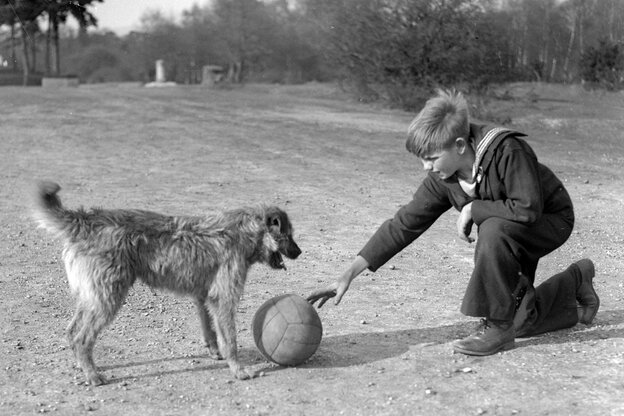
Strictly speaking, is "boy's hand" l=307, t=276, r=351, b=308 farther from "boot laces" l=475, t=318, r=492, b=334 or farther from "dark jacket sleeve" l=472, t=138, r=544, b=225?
"dark jacket sleeve" l=472, t=138, r=544, b=225

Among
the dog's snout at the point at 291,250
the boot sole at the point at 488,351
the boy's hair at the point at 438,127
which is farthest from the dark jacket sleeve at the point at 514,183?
the dog's snout at the point at 291,250

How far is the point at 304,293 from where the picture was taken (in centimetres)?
824

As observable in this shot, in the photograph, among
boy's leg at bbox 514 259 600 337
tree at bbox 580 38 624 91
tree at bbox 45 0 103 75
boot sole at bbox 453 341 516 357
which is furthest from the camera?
tree at bbox 580 38 624 91

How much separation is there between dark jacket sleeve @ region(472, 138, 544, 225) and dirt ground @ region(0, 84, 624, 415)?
1.11m

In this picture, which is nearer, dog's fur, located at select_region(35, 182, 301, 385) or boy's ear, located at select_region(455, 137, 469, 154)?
dog's fur, located at select_region(35, 182, 301, 385)

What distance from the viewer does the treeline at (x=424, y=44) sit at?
22781 millimetres

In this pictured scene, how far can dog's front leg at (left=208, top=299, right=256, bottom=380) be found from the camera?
239 inches

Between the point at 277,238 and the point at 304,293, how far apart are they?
198 cm

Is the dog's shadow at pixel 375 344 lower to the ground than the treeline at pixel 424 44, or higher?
lower

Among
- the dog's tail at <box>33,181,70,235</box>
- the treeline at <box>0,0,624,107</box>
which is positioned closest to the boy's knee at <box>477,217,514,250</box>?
the dog's tail at <box>33,181,70,235</box>

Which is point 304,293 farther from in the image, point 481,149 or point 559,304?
point 481,149

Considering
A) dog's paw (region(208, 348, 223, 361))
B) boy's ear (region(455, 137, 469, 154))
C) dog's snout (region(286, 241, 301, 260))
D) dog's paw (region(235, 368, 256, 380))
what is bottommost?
dog's paw (region(208, 348, 223, 361))

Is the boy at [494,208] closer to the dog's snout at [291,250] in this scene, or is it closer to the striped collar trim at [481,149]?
the striped collar trim at [481,149]

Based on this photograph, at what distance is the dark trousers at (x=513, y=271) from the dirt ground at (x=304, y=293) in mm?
250
